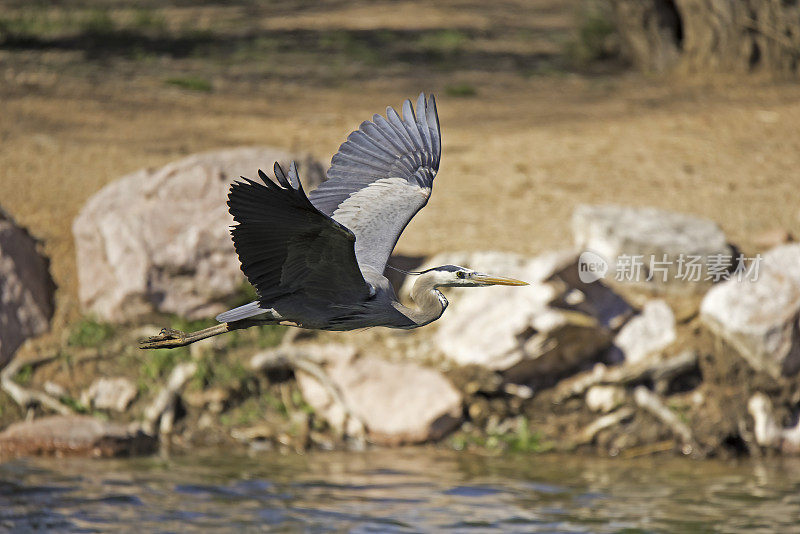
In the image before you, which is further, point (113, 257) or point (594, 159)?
point (594, 159)

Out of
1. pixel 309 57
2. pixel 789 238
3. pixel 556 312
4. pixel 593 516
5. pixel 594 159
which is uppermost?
pixel 309 57

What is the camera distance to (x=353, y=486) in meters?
7.18

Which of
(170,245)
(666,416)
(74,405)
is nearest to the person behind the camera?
(666,416)

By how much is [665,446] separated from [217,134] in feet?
17.8

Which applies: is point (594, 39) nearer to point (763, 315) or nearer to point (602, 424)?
point (763, 315)

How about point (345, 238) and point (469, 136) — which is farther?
point (469, 136)

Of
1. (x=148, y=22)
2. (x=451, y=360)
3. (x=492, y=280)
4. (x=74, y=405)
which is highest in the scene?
(x=148, y=22)

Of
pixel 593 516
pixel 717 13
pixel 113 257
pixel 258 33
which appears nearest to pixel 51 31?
pixel 258 33

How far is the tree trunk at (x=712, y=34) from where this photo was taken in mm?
12500

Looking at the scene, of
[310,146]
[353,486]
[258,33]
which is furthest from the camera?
[258,33]

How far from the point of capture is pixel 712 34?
1294 cm

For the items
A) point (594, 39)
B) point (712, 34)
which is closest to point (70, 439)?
point (712, 34)

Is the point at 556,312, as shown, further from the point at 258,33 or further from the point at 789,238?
the point at 258,33

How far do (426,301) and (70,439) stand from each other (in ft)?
12.0
